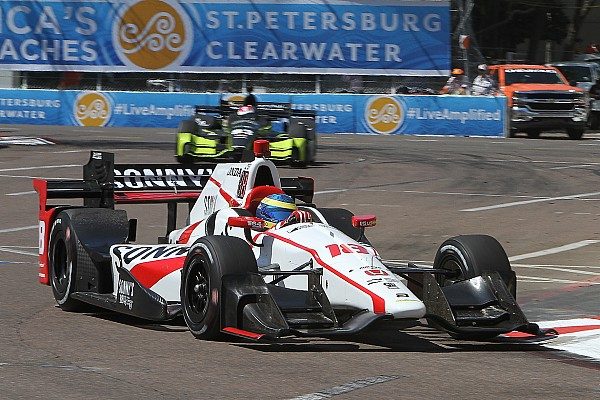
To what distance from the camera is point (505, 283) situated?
9.18m

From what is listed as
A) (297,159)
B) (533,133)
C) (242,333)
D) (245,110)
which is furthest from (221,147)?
(242,333)

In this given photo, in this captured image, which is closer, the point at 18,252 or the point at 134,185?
the point at 134,185

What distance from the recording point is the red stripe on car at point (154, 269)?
30.8 feet

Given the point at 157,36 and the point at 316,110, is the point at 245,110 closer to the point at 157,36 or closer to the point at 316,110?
the point at 316,110

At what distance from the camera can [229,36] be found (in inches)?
1602

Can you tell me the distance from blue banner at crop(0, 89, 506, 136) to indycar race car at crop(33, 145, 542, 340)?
2482cm

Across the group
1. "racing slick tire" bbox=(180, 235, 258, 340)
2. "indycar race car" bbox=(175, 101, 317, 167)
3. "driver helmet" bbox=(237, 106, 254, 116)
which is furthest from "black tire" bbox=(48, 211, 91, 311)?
"driver helmet" bbox=(237, 106, 254, 116)

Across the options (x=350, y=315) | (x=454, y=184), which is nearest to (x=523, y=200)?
(x=454, y=184)

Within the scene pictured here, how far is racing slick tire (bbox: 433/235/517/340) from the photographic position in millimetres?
9211

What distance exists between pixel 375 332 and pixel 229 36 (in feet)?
105

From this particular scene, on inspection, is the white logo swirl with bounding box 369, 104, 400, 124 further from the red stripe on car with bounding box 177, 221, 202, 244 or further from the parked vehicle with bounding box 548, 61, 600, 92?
the red stripe on car with bounding box 177, 221, 202, 244

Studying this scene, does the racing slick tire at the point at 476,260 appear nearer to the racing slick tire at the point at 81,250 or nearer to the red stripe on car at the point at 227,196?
the red stripe on car at the point at 227,196

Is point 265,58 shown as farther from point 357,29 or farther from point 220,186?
point 220,186

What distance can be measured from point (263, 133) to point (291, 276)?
1565 centimetres
